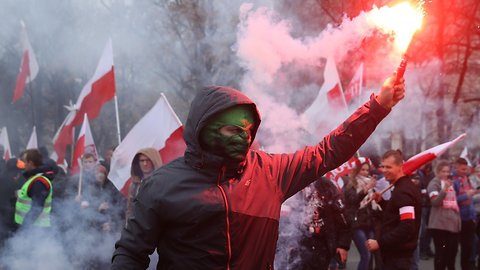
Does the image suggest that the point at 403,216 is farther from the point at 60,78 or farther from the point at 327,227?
Answer: the point at 60,78

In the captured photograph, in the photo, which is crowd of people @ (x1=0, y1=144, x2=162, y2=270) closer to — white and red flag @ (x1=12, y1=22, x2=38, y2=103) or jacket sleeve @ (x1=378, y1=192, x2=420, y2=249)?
jacket sleeve @ (x1=378, y1=192, x2=420, y2=249)

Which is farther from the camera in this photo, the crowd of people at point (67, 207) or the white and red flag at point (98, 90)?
the white and red flag at point (98, 90)

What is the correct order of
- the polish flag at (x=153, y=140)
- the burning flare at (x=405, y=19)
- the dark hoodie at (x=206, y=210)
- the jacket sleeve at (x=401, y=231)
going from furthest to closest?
the polish flag at (x=153, y=140)
the jacket sleeve at (x=401, y=231)
the burning flare at (x=405, y=19)
the dark hoodie at (x=206, y=210)

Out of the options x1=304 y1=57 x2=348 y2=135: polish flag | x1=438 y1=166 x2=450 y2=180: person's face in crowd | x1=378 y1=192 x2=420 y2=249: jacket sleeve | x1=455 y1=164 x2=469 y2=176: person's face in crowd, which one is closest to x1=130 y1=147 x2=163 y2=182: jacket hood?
x1=304 y1=57 x2=348 y2=135: polish flag

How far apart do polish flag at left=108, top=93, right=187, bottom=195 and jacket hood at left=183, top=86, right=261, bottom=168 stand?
4678 millimetres

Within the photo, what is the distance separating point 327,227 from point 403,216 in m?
0.66

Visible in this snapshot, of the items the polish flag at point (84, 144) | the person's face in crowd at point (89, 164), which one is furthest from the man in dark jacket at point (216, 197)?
the polish flag at point (84, 144)

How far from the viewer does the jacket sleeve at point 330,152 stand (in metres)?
2.91

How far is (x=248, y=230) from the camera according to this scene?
8.96ft

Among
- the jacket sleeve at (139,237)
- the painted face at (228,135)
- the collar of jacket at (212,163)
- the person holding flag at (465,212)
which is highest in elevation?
the painted face at (228,135)

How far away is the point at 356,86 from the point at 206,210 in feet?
16.6

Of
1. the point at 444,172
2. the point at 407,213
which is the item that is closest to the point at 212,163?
the point at 407,213

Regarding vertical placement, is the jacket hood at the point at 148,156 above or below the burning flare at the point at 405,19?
below

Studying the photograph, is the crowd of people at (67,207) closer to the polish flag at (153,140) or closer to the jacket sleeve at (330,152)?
the polish flag at (153,140)
